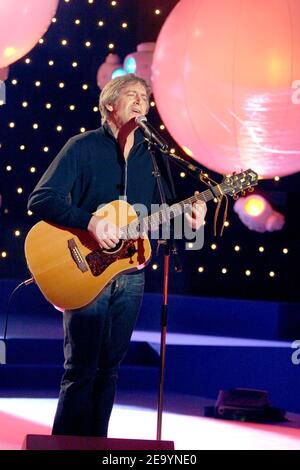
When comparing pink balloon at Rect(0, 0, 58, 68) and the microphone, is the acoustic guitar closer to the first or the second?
the microphone

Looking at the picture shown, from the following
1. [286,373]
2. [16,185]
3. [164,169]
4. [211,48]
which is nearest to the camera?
[164,169]

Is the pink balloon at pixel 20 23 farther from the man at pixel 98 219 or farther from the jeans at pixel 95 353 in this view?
the jeans at pixel 95 353

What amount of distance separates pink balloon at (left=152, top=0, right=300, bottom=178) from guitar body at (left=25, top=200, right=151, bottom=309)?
1.04 metres

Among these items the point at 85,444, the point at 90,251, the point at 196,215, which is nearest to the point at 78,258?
the point at 90,251

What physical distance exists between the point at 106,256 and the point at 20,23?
137 cm

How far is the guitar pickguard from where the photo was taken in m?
3.10

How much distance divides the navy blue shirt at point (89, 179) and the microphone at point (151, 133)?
172mm

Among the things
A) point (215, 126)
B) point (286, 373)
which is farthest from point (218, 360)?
point (215, 126)

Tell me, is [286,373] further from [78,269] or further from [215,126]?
[78,269]

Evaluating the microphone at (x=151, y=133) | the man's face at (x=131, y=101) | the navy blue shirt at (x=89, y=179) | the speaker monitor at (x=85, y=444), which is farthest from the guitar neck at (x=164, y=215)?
the speaker monitor at (x=85, y=444)

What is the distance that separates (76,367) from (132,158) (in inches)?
29.1

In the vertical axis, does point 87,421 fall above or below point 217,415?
below

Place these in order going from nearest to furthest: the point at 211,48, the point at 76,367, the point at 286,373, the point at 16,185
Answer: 1. the point at 76,367
2. the point at 211,48
3. the point at 286,373
4. the point at 16,185

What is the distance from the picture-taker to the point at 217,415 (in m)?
4.66
